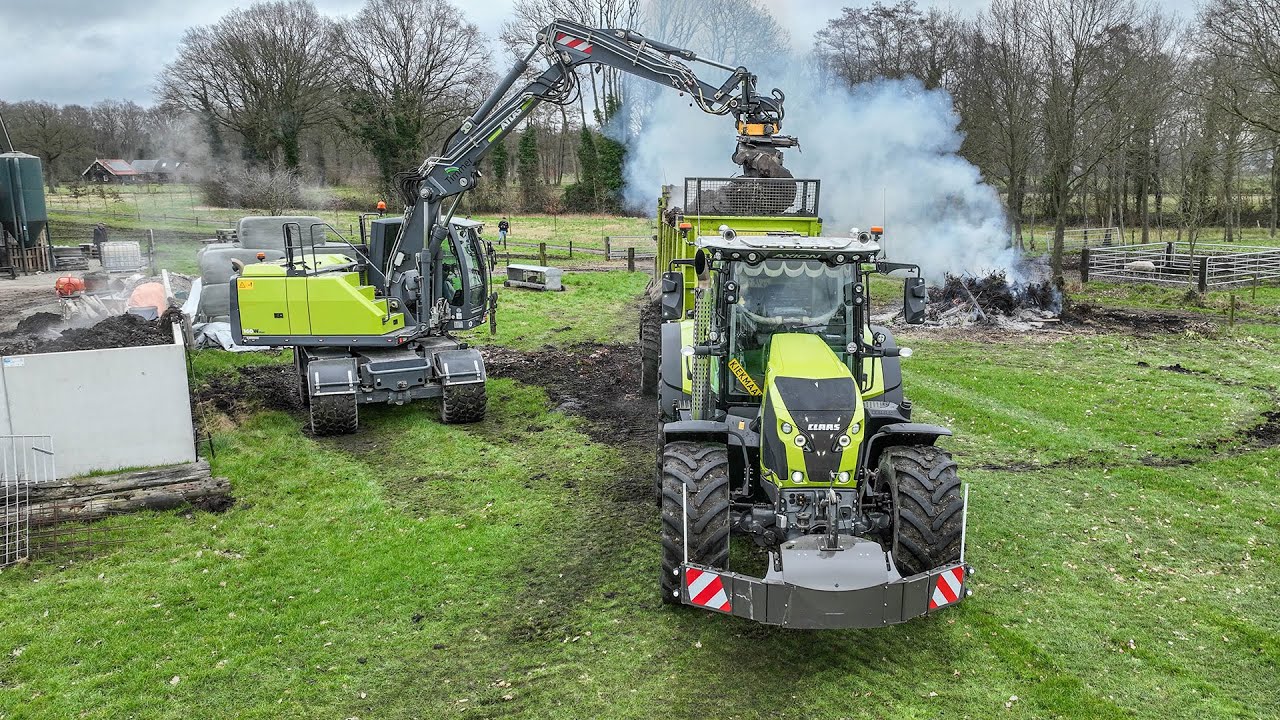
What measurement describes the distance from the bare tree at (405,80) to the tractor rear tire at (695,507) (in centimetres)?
3917

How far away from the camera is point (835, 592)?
532 centimetres

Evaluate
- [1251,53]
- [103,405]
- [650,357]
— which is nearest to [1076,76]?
[1251,53]

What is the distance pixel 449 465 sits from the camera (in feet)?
33.5

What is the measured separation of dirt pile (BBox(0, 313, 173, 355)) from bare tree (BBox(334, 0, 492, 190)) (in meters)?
29.0

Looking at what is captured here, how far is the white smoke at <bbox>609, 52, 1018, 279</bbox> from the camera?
21344mm

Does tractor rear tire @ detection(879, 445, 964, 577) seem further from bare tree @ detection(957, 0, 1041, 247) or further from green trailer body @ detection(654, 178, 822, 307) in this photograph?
bare tree @ detection(957, 0, 1041, 247)

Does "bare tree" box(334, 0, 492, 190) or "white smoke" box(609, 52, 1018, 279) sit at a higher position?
"bare tree" box(334, 0, 492, 190)

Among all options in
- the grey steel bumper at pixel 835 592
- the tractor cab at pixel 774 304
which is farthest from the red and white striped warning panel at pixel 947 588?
the tractor cab at pixel 774 304

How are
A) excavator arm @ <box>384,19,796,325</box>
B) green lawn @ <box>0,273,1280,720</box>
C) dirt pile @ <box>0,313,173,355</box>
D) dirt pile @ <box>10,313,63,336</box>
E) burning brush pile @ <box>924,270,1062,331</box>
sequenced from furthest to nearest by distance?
burning brush pile @ <box>924,270,1062,331</box> → dirt pile @ <box>10,313,63,336</box> → dirt pile @ <box>0,313,173,355</box> → excavator arm @ <box>384,19,796,325</box> → green lawn @ <box>0,273,1280,720</box>

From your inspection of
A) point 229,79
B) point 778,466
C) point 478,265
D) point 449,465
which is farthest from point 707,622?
point 229,79

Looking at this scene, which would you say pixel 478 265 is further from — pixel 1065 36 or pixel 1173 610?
pixel 1065 36

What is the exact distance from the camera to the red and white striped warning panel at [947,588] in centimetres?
555

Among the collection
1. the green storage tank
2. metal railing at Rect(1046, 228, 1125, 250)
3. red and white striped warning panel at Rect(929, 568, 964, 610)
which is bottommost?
red and white striped warning panel at Rect(929, 568, 964, 610)

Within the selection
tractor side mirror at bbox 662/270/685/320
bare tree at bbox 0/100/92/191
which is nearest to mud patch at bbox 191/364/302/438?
tractor side mirror at bbox 662/270/685/320
